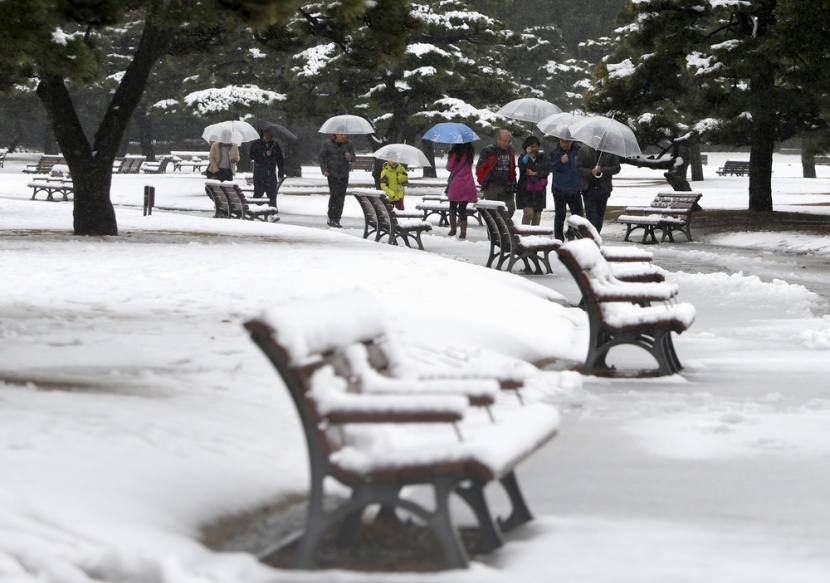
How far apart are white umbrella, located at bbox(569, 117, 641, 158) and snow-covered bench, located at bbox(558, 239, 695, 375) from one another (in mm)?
9189

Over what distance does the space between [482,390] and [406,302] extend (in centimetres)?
580

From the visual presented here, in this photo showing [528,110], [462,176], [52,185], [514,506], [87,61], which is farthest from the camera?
[52,185]

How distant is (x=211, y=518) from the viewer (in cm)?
491

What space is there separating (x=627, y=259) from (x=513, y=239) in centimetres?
537

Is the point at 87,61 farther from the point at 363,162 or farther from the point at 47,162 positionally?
the point at 363,162

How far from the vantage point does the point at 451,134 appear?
23359 mm

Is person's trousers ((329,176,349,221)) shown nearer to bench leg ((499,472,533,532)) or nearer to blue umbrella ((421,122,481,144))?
blue umbrella ((421,122,481,144))

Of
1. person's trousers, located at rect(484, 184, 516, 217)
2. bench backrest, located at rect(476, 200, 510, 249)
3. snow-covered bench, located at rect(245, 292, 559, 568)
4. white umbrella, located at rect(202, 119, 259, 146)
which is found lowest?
snow-covered bench, located at rect(245, 292, 559, 568)

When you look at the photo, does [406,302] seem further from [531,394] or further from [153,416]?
[153,416]

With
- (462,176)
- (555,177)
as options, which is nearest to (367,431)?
(555,177)

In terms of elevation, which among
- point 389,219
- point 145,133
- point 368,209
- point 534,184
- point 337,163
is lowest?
point 389,219

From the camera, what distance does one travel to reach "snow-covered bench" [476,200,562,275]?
611 inches

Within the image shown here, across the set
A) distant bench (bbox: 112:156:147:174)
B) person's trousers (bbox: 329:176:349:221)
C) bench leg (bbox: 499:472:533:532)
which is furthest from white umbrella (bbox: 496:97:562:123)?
distant bench (bbox: 112:156:147:174)

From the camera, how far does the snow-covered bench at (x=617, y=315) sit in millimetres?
8430
